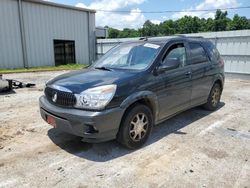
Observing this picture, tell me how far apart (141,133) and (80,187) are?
1415 millimetres

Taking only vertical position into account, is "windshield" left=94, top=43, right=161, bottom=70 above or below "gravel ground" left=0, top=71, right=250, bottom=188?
above

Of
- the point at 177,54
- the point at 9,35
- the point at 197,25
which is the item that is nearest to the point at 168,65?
the point at 177,54

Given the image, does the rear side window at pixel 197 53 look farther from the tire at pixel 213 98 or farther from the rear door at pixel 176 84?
the tire at pixel 213 98

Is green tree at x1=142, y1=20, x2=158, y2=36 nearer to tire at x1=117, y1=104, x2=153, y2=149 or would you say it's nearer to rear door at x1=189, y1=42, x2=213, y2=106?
rear door at x1=189, y1=42, x2=213, y2=106

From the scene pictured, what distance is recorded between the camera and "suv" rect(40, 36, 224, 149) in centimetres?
344

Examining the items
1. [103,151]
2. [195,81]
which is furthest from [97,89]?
[195,81]

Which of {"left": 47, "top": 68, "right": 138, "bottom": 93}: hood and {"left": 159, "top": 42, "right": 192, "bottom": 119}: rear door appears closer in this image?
{"left": 47, "top": 68, "right": 138, "bottom": 93}: hood

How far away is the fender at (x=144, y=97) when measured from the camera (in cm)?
362

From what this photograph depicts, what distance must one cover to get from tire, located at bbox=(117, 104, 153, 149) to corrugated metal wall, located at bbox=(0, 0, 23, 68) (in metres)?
15.5

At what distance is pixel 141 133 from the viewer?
404 centimetres

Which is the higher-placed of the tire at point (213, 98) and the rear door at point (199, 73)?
the rear door at point (199, 73)

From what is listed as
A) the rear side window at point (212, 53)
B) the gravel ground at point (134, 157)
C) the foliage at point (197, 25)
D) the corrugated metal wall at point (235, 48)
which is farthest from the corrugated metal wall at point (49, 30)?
the foliage at point (197, 25)

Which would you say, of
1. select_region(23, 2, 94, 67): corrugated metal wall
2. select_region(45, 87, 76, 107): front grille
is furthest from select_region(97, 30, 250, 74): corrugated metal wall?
select_region(23, 2, 94, 67): corrugated metal wall

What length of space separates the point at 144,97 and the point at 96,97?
850 millimetres
